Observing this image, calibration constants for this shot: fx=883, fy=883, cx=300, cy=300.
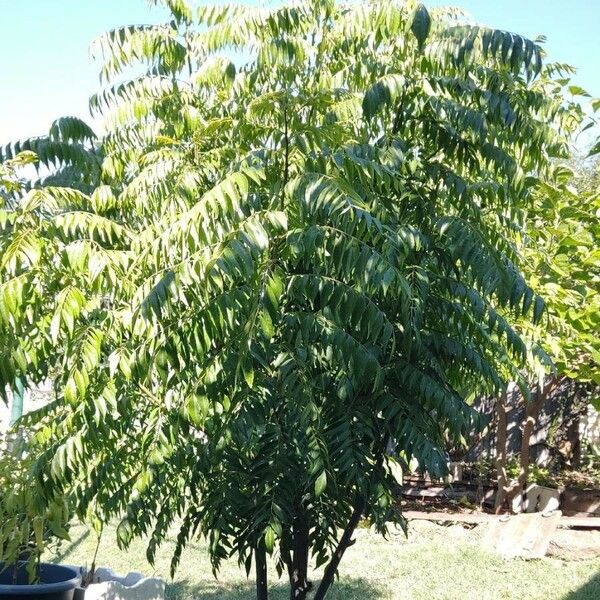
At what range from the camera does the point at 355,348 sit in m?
3.51

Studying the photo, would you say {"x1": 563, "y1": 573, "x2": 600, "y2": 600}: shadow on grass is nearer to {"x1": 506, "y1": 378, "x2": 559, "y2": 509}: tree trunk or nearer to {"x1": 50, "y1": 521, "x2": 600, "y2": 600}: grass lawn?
{"x1": 50, "y1": 521, "x2": 600, "y2": 600}: grass lawn

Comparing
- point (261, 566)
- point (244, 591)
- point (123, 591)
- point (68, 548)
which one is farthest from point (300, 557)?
point (68, 548)

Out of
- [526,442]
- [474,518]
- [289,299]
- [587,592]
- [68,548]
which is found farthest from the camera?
[526,442]

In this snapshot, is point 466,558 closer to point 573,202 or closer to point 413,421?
point 573,202

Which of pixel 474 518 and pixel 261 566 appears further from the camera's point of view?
pixel 474 518

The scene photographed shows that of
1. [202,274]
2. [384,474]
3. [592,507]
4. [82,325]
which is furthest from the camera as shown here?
[592,507]

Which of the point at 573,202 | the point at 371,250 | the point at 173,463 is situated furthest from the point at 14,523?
the point at 573,202

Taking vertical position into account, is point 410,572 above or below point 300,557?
below

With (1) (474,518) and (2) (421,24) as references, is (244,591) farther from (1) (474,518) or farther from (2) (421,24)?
(2) (421,24)

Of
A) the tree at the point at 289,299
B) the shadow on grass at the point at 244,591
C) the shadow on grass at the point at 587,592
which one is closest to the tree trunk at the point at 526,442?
the shadow on grass at the point at 587,592

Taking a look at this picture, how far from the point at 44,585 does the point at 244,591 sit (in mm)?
2282

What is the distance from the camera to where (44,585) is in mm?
4953

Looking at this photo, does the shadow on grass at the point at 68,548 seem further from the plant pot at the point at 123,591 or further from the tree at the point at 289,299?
the tree at the point at 289,299

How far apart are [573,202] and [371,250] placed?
4.86 meters
